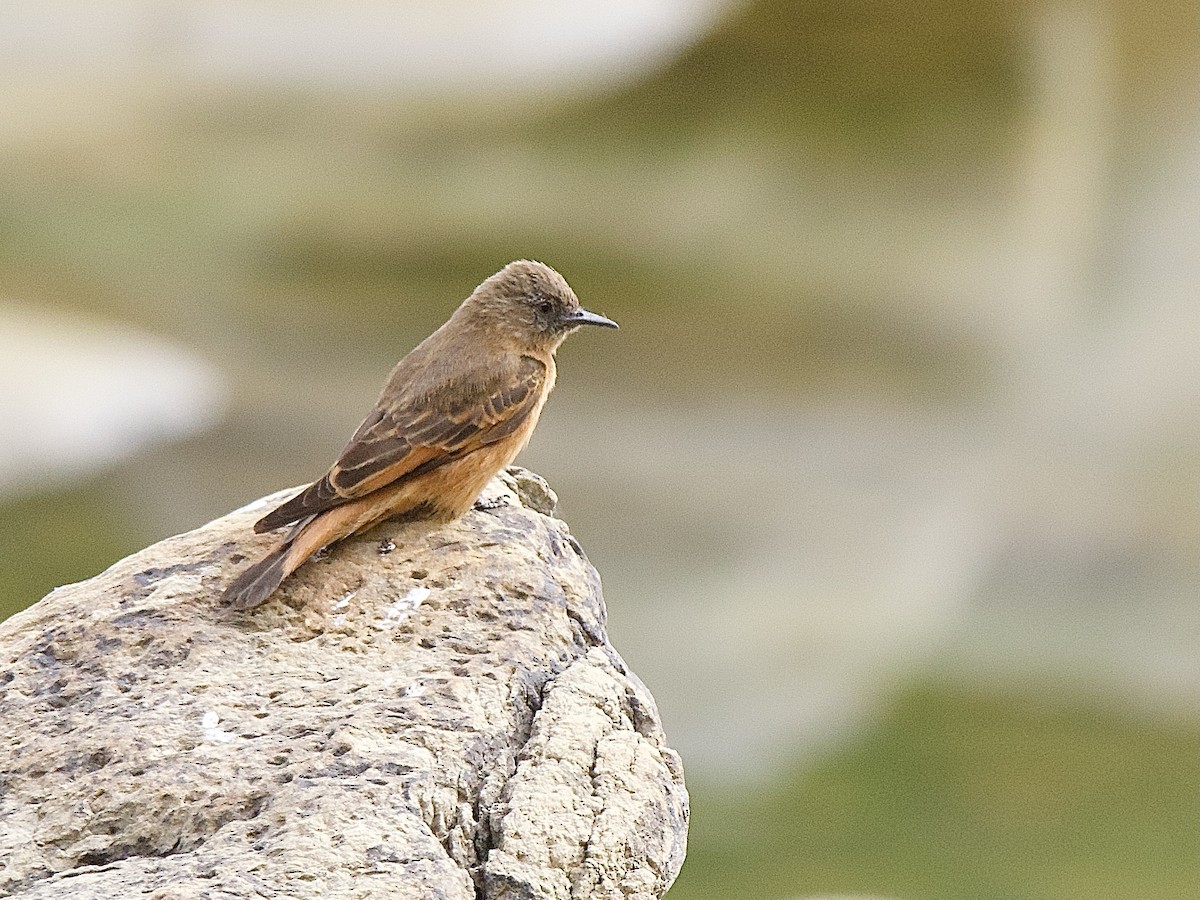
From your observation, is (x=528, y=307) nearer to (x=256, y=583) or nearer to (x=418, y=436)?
(x=418, y=436)

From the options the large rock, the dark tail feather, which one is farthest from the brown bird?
the large rock

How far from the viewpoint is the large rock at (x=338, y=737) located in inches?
137

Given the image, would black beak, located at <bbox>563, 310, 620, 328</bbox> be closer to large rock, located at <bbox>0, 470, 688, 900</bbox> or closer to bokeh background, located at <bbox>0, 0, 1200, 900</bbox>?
large rock, located at <bbox>0, 470, 688, 900</bbox>

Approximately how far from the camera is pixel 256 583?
423 centimetres

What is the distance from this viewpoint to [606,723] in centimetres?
401

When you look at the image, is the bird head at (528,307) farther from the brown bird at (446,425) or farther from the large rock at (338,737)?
the large rock at (338,737)

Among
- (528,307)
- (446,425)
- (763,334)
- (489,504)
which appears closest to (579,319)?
(528,307)

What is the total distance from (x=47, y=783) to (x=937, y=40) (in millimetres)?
9580

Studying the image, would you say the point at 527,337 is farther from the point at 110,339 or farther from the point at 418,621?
the point at 110,339

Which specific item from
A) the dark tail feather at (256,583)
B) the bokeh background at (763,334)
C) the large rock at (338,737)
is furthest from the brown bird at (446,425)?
the bokeh background at (763,334)

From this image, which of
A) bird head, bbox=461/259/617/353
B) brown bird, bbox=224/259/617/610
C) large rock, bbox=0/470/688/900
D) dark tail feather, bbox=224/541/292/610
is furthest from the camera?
bird head, bbox=461/259/617/353

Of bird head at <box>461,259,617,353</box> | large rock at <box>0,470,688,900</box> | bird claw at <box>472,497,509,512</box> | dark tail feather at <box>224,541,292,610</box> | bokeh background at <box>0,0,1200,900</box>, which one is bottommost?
large rock at <box>0,470,688,900</box>

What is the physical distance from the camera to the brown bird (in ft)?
14.6

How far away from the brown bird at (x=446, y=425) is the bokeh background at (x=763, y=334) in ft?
17.8
